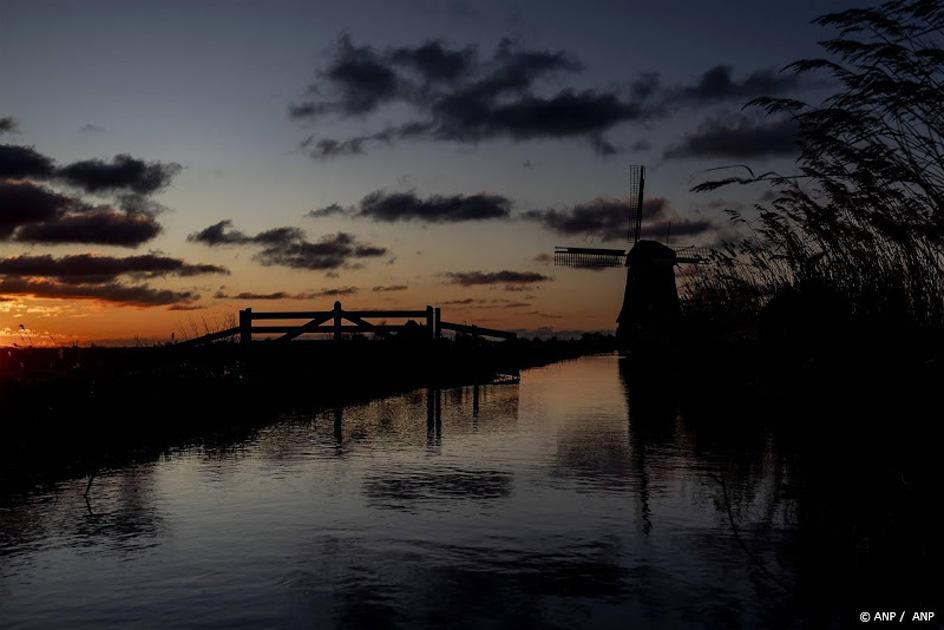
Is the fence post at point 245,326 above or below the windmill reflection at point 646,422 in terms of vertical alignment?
above

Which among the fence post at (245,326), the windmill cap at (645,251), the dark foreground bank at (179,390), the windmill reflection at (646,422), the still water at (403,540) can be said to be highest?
the windmill cap at (645,251)

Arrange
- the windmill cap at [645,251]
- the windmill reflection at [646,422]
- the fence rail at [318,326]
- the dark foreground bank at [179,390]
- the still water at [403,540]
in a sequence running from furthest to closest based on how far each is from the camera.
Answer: the windmill cap at [645,251] → the fence rail at [318,326] → the dark foreground bank at [179,390] → the windmill reflection at [646,422] → the still water at [403,540]

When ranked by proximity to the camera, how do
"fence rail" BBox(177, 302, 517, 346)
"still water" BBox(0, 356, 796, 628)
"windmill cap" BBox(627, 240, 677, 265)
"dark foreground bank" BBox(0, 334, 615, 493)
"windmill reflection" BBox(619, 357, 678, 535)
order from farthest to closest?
"windmill cap" BBox(627, 240, 677, 265)
"fence rail" BBox(177, 302, 517, 346)
"dark foreground bank" BBox(0, 334, 615, 493)
"windmill reflection" BBox(619, 357, 678, 535)
"still water" BBox(0, 356, 796, 628)

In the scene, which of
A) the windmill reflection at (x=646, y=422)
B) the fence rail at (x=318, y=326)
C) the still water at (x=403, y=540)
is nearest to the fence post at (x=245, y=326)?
the fence rail at (x=318, y=326)

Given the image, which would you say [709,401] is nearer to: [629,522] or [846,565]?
[629,522]

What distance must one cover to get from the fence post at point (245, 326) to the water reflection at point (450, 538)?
1451 centimetres

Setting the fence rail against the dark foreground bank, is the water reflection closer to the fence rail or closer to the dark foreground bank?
the dark foreground bank

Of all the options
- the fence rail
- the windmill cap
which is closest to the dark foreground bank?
the fence rail

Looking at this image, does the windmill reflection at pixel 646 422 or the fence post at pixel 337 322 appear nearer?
the windmill reflection at pixel 646 422

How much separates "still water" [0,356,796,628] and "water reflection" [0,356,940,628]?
24 millimetres

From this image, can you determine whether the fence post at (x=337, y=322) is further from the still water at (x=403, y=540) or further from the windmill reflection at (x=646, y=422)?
the still water at (x=403, y=540)

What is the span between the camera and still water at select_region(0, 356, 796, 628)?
17.4 ft

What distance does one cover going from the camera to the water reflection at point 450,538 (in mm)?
5320

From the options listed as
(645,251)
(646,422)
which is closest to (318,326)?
(646,422)
